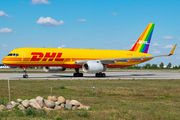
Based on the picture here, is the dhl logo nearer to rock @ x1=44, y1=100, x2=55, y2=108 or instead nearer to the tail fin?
the tail fin

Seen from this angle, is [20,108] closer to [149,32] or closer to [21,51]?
[21,51]

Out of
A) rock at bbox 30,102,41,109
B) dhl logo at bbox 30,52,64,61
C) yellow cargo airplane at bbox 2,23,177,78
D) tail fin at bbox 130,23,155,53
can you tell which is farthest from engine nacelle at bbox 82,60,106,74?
rock at bbox 30,102,41,109

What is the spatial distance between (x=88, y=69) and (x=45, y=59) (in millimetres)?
6898

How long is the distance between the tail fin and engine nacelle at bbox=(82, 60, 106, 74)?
11846mm

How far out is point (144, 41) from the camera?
49.2m

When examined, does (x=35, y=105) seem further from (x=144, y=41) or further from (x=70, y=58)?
(x=144, y=41)

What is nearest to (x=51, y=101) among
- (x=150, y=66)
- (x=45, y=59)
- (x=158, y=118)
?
(x=158, y=118)

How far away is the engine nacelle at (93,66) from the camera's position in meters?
38.4

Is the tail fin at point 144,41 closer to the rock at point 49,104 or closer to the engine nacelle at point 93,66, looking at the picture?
the engine nacelle at point 93,66

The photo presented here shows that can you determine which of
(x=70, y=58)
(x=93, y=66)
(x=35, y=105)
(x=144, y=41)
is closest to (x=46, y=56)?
(x=70, y=58)

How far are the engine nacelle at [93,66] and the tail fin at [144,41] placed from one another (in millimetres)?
11846

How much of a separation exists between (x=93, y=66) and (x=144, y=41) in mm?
15717

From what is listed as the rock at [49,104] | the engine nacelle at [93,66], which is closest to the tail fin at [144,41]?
the engine nacelle at [93,66]

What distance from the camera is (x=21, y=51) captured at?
36.8m
